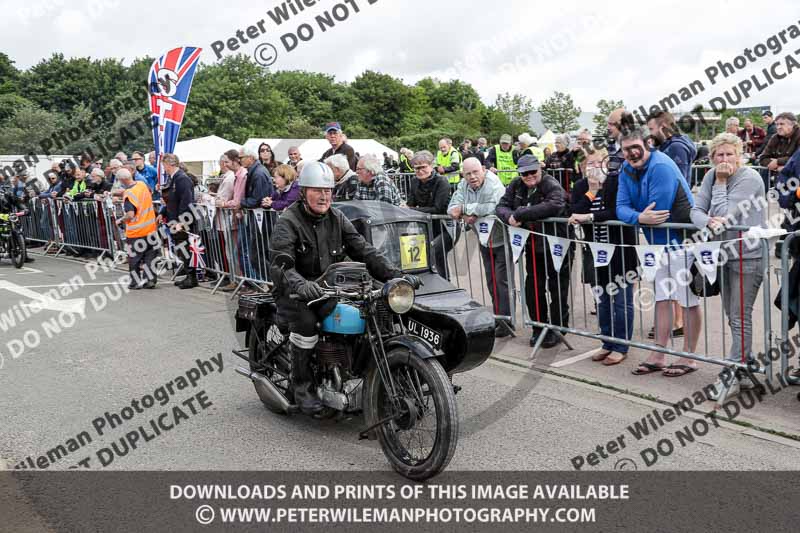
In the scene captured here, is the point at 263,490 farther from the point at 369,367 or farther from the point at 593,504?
the point at 593,504

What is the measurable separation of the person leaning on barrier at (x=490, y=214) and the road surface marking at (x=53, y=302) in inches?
225

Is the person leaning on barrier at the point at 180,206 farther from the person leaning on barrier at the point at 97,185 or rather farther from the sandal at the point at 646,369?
the sandal at the point at 646,369

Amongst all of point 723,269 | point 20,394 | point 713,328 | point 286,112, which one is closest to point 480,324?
point 723,269

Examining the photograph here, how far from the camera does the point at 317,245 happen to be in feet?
16.8

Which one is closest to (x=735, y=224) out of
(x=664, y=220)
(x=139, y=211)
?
(x=664, y=220)

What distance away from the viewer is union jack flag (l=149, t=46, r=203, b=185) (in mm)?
13156

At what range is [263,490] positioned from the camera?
170 inches

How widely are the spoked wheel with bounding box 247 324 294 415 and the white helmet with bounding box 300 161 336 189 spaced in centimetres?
121

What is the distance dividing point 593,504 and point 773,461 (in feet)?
4.31

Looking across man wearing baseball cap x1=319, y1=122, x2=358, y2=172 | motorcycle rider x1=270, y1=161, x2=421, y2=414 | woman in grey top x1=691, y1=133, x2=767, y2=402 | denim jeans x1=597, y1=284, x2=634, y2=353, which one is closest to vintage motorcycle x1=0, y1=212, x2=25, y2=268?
man wearing baseball cap x1=319, y1=122, x2=358, y2=172

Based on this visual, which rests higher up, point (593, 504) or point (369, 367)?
point (369, 367)

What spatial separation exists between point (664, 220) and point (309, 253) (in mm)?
2994

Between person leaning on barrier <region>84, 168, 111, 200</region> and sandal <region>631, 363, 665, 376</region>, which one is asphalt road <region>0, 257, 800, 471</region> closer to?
sandal <region>631, 363, 665, 376</region>

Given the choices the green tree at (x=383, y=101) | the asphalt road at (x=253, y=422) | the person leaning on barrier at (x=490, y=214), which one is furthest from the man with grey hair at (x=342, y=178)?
the green tree at (x=383, y=101)
